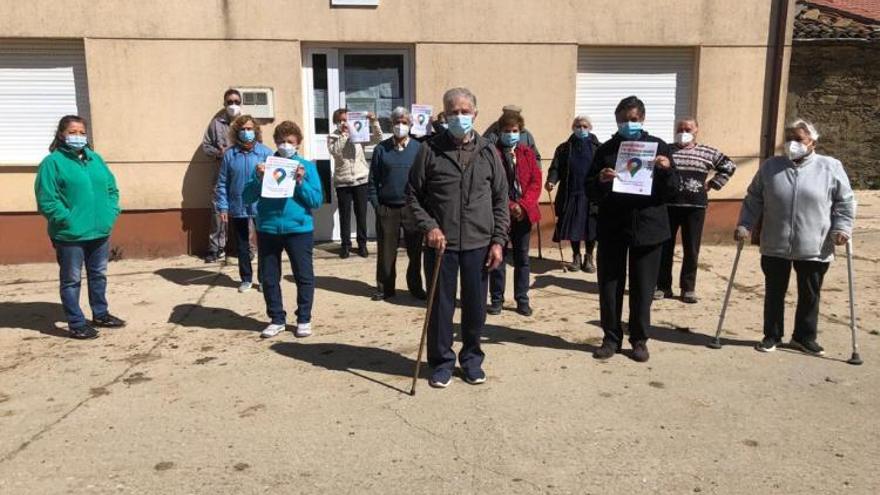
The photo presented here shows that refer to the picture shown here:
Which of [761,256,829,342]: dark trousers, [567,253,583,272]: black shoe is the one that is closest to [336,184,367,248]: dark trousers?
[567,253,583,272]: black shoe

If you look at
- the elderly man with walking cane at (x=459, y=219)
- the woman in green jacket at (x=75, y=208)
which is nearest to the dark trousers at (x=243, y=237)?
the woman in green jacket at (x=75, y=208)

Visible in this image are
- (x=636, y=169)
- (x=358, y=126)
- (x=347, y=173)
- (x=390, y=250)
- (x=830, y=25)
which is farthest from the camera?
(x=830, y=25)

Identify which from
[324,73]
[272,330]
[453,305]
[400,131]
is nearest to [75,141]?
[272,330]

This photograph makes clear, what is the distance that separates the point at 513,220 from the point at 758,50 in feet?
16.6

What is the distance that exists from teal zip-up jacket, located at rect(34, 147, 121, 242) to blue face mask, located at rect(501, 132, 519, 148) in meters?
3.37

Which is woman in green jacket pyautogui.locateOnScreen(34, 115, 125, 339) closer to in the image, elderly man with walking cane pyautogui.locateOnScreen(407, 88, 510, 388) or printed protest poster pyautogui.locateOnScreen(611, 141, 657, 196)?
elderly man with walking cane pyautogui.locateOnScreen(407, 88, 510, 388)

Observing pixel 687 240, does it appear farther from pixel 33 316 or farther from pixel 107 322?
pixel 33 316

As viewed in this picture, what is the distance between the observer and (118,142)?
8.46m

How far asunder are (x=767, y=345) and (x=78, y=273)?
550 cm

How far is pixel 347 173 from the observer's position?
846 centimetres

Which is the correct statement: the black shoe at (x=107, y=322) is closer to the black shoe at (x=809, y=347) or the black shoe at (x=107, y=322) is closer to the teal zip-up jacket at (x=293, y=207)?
the teal zip-up jacket at (x=293, y=207)

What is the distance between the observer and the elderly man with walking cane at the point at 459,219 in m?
4.67

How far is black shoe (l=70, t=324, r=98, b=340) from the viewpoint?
5895 mm

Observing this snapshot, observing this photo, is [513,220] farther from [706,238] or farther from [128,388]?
[706,238]
